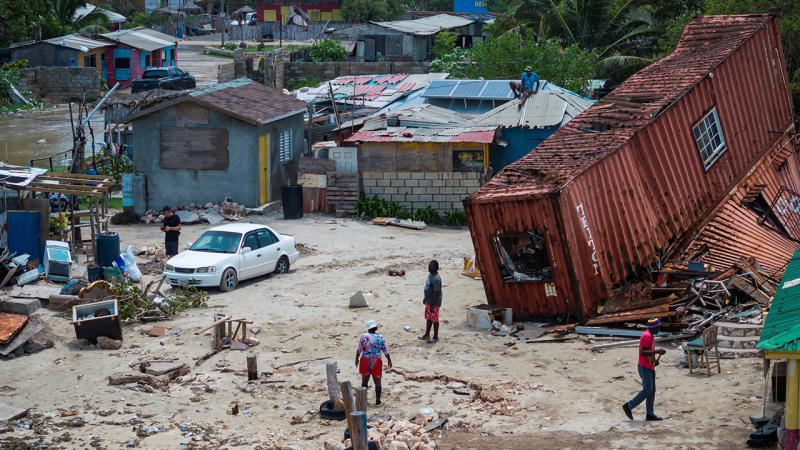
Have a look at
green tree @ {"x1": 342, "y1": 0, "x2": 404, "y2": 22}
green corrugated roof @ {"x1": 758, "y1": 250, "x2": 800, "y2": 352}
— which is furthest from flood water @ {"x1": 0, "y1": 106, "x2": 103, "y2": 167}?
green tree @ {"x1": 342, "y1": 0, "x2": 404, "y2": 22}

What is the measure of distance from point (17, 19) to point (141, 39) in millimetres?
6994

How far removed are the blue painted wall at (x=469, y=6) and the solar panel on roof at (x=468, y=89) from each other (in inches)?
2079

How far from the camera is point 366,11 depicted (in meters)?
82.7

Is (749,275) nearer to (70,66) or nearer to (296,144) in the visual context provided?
(296,144)

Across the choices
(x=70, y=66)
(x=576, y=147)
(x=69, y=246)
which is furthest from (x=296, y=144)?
(x=70, y=66)

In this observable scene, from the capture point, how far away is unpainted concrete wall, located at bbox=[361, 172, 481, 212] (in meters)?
31.5

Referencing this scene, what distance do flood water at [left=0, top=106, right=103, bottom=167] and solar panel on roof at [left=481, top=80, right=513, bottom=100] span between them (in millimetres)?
14756

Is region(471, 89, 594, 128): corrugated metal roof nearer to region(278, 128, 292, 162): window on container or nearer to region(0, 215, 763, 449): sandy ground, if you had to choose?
region(278, 128, 292, 162): window on container

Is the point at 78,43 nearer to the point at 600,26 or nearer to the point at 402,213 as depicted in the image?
the point at 600,26

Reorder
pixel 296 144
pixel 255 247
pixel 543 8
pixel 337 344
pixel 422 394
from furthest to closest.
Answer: pixel 543 8 < pixel 296 144 < pixel 255 247 < pixel 337 344 < pixel 422 394

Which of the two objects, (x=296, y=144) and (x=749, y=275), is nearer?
(x=749, y=275)

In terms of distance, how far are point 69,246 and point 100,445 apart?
11206 millimetres

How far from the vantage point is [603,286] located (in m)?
20.3

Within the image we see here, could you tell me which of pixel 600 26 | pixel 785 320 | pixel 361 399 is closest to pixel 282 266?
pixel 361 399
